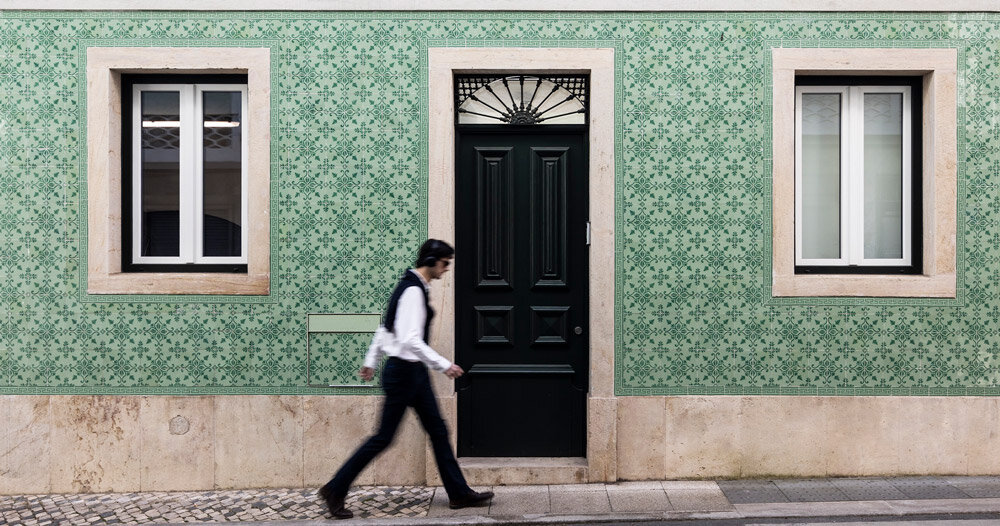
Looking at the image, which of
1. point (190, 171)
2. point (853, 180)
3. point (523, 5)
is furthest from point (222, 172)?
point (853, 180)

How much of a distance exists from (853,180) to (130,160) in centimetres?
598

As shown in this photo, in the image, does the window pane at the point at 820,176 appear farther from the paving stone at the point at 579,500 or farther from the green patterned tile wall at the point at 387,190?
the paving stone at the point at 579,500

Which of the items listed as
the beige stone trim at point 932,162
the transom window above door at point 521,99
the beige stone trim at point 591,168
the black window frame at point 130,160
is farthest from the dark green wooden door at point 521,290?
the black window frame at point 130,160

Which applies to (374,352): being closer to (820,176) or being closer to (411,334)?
(411,334)

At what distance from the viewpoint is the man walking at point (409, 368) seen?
5.03 meters

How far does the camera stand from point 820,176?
6.44 metres

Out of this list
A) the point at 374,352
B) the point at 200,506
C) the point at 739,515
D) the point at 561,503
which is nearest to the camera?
Result: the point at 374,352

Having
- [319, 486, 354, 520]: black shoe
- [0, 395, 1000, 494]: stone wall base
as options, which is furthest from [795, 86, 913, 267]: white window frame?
[319, 486, 354, 520]: black shoe

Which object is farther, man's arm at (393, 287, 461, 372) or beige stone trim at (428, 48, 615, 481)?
beige stone trim at (428, 48, 615, 481)

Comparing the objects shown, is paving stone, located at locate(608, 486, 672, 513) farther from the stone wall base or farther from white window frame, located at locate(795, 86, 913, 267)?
white window frame, located at locate(795, 86, 913, 267)

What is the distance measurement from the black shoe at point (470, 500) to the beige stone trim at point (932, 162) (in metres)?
2.76

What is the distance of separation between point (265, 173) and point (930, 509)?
18.0ft

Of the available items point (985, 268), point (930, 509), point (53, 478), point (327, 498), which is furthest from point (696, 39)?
point (53, 478)

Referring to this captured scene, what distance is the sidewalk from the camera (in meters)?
5.40
